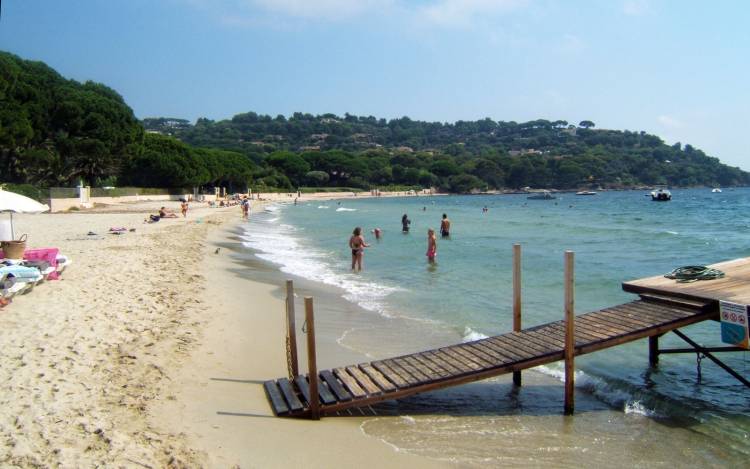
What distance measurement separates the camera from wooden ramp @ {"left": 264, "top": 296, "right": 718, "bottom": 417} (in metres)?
6.06

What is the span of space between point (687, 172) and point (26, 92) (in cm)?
16843

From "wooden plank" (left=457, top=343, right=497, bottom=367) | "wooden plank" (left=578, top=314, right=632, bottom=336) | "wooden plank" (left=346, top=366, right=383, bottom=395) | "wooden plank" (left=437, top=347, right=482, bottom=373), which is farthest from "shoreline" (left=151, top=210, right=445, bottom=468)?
"wooden plank" (left=578, top=314, right=632, bottom=336)

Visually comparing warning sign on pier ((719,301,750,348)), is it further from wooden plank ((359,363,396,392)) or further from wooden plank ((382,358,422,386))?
wooden plank ((359,363,396,392))

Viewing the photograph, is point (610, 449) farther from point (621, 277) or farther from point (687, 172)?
point (687, 172)

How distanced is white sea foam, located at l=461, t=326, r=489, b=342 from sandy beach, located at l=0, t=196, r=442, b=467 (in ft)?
7.33

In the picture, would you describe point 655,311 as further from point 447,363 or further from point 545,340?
point 447,363

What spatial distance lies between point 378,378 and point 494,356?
1342 millimetres

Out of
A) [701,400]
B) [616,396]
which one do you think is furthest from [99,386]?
[701,400]

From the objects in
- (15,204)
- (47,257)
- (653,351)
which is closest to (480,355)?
(653,351)

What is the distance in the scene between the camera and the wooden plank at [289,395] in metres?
5.89

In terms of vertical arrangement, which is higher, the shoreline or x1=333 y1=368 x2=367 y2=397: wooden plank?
x1=333 y1=368 x2=367 y2=397: wooden plank

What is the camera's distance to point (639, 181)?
163875 millimetres

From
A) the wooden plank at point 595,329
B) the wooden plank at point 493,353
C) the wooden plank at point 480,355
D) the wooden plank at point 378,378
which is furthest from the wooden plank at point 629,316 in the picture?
the wooden plank at point 378,378

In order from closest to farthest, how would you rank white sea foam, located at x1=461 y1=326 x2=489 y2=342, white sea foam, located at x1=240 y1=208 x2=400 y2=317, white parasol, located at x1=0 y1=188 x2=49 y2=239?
1. white sea foam, located at x1=461 y1=326 x2=489 y2=342
2. white parasol, located at x1=0 y1=188 x2=49 y2=239
3. white sea foam, located at x1=240 y1=208 x2=400 y2=317
